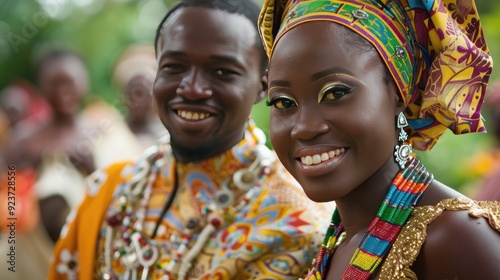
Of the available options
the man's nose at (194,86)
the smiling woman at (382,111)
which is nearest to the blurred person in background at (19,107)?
the man's nose at (194,86)

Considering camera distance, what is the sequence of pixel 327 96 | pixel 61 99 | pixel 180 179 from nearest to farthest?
1. pixel 327 96
2. pixel 180 179
3. pixel 61 99

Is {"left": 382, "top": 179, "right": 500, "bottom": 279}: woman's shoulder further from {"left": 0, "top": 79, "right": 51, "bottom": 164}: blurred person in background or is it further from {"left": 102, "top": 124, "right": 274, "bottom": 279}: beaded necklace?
{"left": 0, "top": 79, "right": 51, "bottom": 164}: blurred person in background

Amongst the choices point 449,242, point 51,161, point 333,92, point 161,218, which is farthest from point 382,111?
point 51,161

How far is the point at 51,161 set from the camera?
674 cm

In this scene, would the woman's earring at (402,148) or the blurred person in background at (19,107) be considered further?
the blurred person in background at (19,107)

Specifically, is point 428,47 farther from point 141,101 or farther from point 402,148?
point 141,101

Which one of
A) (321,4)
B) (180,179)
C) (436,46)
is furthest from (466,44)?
(180,179)

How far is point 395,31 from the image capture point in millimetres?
2668

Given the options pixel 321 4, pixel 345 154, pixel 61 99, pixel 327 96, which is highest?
pixel 61 99

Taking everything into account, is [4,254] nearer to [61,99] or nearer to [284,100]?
[61,99]

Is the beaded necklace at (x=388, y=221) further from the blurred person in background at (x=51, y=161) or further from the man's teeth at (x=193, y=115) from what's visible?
the blurred person in background at (x=51, y=161)

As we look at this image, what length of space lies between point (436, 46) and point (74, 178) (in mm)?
4258

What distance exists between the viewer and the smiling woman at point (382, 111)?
99.7 inches

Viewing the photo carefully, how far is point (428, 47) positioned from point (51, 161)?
455 cm
